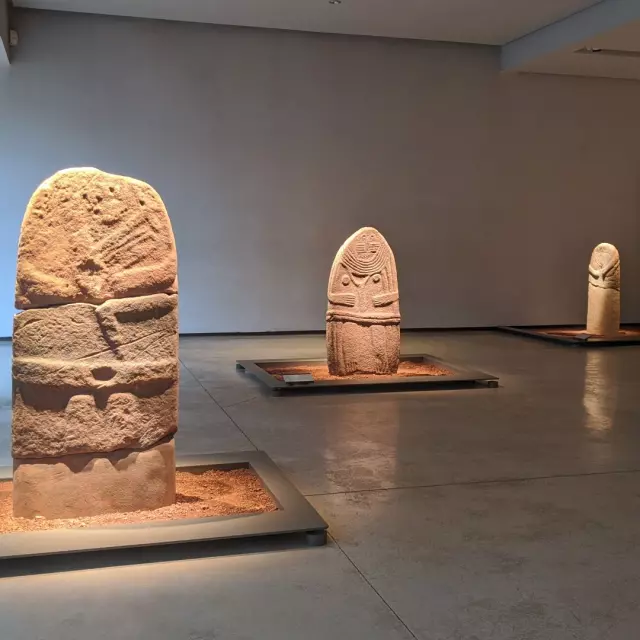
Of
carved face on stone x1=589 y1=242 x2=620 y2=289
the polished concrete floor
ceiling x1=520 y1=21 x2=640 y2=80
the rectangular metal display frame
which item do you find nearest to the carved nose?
the rectangular metal display frame

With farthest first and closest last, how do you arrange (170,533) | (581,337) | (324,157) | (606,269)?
(324,157) < (606,269) < (581,337) < (170,533)

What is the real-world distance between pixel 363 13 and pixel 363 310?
4.40m

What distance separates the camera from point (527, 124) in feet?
38.1

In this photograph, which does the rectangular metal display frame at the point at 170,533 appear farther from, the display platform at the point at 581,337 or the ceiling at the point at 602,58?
the ceiling at the point at 602,58

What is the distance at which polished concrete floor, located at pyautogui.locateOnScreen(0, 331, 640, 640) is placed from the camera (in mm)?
2615

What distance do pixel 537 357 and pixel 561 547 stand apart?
5739mm

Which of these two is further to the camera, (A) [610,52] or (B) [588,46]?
(A) [610,52]

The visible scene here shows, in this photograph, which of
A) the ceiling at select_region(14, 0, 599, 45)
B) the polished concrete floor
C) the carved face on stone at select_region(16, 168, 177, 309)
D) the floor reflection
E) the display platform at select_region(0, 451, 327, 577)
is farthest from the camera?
the ceiling at select_region(14, 0, 599, 45)

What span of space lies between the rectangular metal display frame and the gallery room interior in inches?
0.6

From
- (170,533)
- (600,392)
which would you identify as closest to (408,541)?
(170,533)

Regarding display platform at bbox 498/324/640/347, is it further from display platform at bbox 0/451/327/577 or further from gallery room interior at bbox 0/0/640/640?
display platform at bbox 0/451/327/577

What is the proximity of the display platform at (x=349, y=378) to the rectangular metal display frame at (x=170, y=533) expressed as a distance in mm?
3059

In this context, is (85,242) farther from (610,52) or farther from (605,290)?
(610,52)

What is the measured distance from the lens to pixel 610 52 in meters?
10.3
